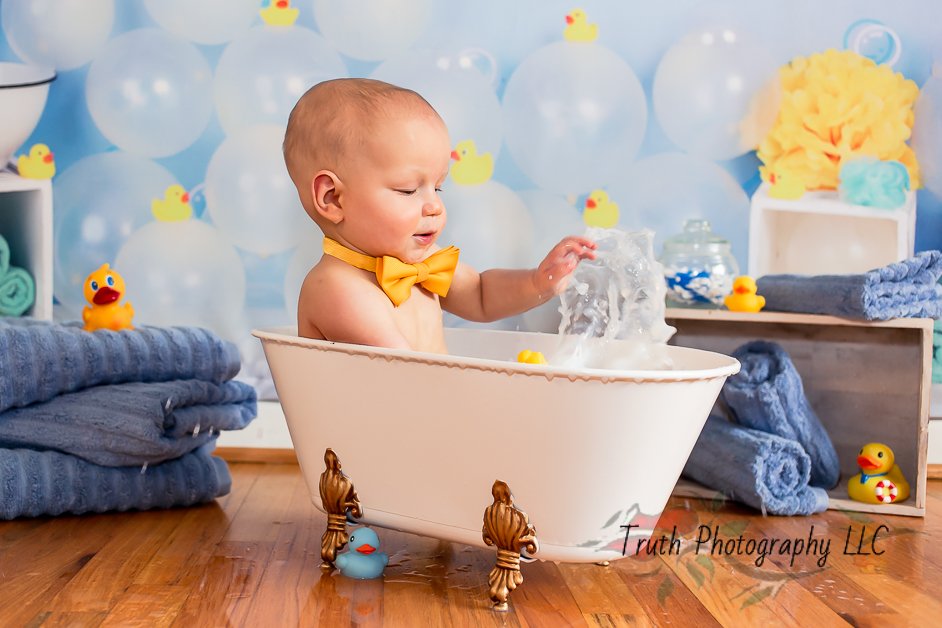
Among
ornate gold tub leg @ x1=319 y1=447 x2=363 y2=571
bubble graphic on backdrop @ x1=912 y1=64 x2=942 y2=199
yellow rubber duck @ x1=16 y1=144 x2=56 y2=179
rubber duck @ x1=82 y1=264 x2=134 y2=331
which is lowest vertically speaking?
ornate gold tub leg @ x1=319 y1=447 x2=363 y2=571

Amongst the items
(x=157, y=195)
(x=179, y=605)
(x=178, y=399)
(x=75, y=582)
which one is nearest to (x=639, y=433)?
(x=179, y=605)

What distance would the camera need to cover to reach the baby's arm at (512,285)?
1.55m

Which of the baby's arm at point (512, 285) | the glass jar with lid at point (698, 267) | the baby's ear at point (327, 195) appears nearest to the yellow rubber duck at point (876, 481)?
the glass jar with lid at point (698, 267)

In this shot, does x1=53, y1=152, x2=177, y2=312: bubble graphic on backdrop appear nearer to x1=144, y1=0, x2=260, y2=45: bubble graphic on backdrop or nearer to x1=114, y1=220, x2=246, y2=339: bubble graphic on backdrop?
x1=114, y1=220, x2=246, y2=339: bubble graphic on backdrop

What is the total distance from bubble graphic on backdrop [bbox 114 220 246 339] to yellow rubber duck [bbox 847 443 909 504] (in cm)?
133

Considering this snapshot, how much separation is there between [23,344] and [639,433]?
110 cm

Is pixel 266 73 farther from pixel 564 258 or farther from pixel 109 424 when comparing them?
pixel 564 258

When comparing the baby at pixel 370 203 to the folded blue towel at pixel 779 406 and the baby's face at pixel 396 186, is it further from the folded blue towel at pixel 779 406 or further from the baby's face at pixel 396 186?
the folded blue towel at pixel 779 406

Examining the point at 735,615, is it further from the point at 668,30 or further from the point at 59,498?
the point at 668,30

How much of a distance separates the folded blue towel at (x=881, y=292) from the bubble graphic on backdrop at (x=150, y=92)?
4.35 feet

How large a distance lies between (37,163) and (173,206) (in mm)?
300

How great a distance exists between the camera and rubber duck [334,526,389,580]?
56.9 inches

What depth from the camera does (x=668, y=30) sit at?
224cm

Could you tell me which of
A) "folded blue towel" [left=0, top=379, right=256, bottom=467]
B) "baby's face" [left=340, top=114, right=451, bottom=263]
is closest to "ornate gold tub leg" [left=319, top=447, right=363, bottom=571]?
"baby's face" [left=340, top=114, right=451, bottom=263]
